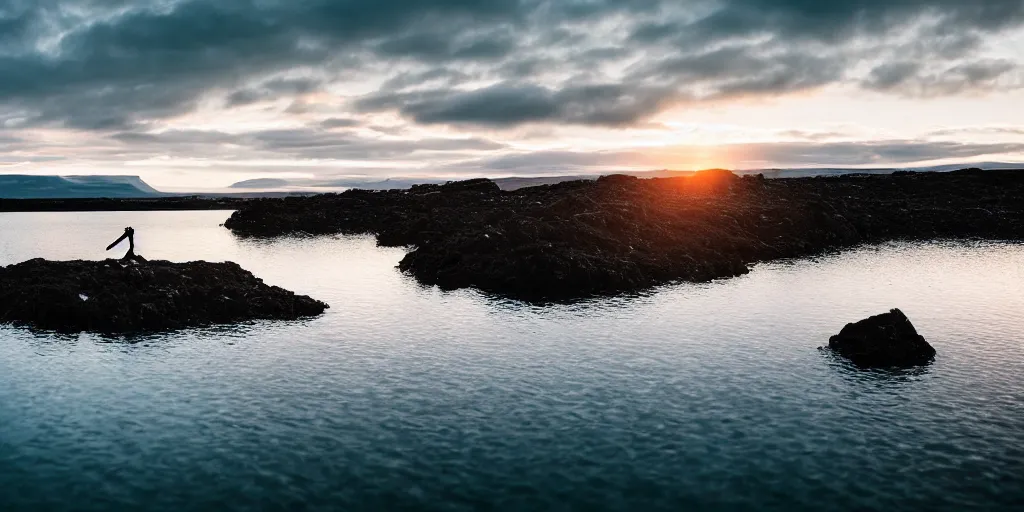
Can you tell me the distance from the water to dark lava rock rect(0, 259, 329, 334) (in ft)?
12.3

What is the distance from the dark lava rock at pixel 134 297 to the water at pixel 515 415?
12.3 feet

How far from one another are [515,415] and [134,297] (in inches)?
1604

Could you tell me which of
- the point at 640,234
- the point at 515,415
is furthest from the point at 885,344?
the point at 640,234

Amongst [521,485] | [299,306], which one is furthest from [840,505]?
[299,306]

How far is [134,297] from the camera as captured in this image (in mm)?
62031

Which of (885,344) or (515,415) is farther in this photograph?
(885,344)

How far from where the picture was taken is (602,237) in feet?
324

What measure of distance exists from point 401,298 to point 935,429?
2220 inches

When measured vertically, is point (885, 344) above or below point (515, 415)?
above

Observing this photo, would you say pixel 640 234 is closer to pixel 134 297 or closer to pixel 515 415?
pixel 134 297

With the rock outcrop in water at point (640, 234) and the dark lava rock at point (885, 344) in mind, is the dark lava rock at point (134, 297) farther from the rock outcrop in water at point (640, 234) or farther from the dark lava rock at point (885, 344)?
the dark lava rock at point (885, 344)

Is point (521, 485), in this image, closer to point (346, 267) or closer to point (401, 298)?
point (401, 298)

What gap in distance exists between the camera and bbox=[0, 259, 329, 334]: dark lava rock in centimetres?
6031

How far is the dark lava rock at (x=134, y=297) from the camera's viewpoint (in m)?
60.3
